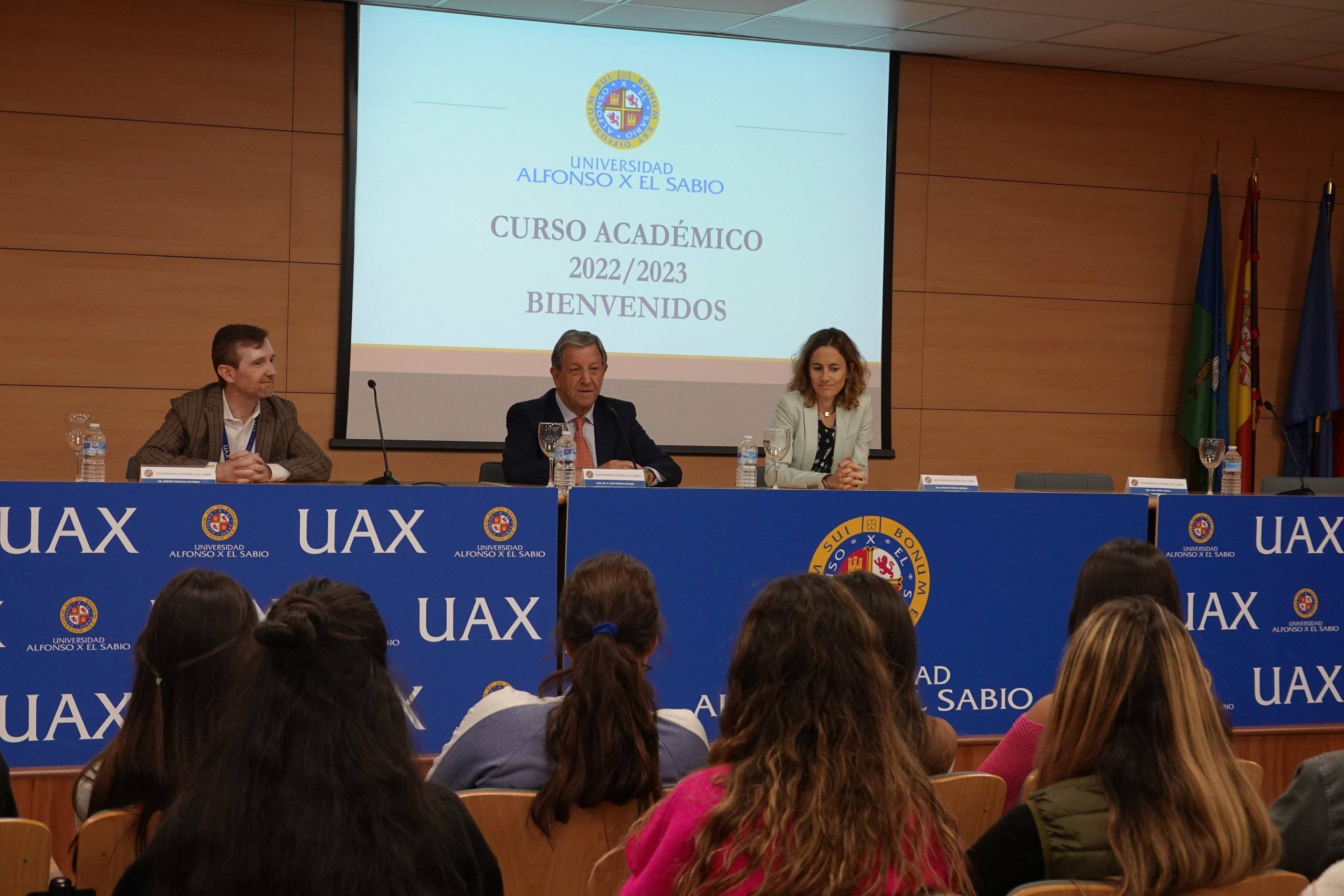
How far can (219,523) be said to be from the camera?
2.99 metres

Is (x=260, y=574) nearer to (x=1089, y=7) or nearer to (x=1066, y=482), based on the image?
(x=1066, y=482)

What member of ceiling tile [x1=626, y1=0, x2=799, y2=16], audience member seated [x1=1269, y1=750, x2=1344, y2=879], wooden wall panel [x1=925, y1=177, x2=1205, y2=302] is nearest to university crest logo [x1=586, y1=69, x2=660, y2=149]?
ceiling tile [x1=626, y1=0, x2=799, y2=16]

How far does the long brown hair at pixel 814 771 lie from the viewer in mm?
1318

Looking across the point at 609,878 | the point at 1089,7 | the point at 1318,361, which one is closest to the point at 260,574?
the point at 609,878

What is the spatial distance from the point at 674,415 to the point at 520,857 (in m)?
4.11

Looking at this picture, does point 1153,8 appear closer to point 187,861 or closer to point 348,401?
point 348,401

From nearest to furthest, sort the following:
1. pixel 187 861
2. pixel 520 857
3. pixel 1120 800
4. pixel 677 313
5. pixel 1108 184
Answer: pixel 187 861 < pixel 1120 800 < pixel 520 857 < pixel 677 313 < pixel 1108 184

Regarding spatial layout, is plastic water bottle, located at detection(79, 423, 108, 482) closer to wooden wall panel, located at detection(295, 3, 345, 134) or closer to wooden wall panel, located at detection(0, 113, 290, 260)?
wooden wall panel, located at detection(0, 113, 290, 260)

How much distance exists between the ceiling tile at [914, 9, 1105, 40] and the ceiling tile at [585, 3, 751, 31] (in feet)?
2.82

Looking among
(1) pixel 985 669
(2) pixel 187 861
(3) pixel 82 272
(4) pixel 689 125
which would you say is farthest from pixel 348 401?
(2) pixel 187 861

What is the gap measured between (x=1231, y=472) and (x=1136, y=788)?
2943mm

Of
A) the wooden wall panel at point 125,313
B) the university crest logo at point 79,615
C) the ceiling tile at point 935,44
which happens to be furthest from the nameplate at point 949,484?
the wooden wall panel at point 125,313

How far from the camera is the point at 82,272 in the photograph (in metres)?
5.13

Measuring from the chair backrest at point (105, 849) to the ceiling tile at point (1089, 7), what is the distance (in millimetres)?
4719
